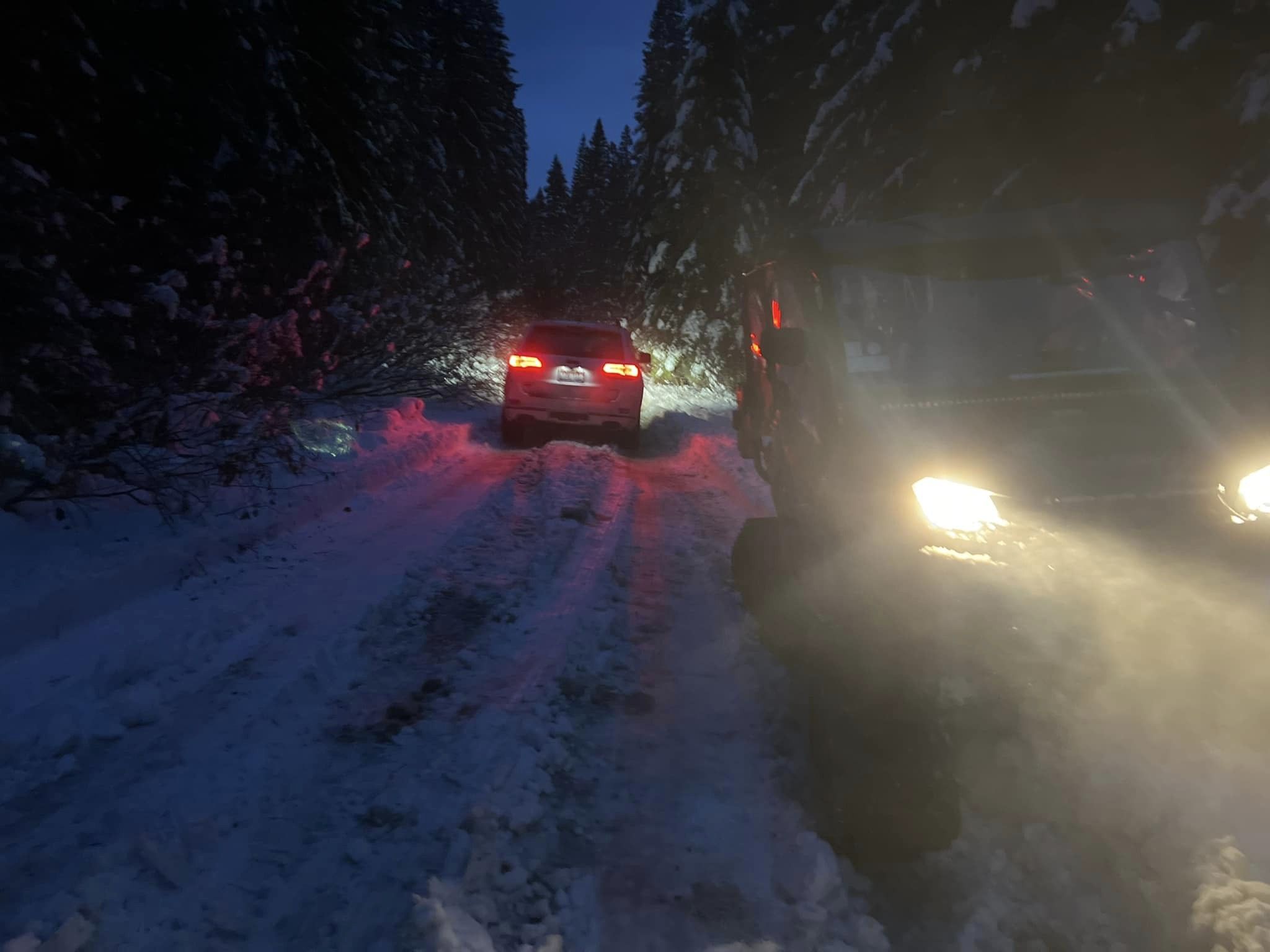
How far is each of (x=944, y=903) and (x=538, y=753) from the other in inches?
60.7

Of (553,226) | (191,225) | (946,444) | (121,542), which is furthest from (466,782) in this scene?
(553,226)

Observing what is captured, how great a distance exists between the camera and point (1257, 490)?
3.21 m

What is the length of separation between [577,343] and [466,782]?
28.5ft

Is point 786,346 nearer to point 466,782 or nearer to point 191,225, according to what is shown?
point 466,782

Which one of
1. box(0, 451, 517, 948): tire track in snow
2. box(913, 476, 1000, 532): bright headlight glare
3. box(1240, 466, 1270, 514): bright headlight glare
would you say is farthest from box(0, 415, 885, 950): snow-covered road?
box(1240, 466, 1270, 514): bright headlight glare

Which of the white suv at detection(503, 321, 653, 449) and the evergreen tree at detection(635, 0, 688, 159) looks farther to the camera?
the evergreen tree at detection(635, 0, 688, 159)

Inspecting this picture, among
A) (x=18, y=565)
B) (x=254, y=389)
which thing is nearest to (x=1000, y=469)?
(x=18, y=565)

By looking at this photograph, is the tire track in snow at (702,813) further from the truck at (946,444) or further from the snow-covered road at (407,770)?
the truck at (946,444)

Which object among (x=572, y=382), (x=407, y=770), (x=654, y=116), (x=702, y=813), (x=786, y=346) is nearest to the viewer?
(x=702, y=813)

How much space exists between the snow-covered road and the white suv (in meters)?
5.63

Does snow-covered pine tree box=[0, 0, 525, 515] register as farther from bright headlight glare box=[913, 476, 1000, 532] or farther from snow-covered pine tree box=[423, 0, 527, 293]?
snow-covered pine tree box=[423, 0, 527, 293]

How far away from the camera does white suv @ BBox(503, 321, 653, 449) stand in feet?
35.1

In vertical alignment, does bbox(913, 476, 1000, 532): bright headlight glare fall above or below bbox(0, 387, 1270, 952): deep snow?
above

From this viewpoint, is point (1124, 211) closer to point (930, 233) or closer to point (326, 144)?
point (930, 233)
